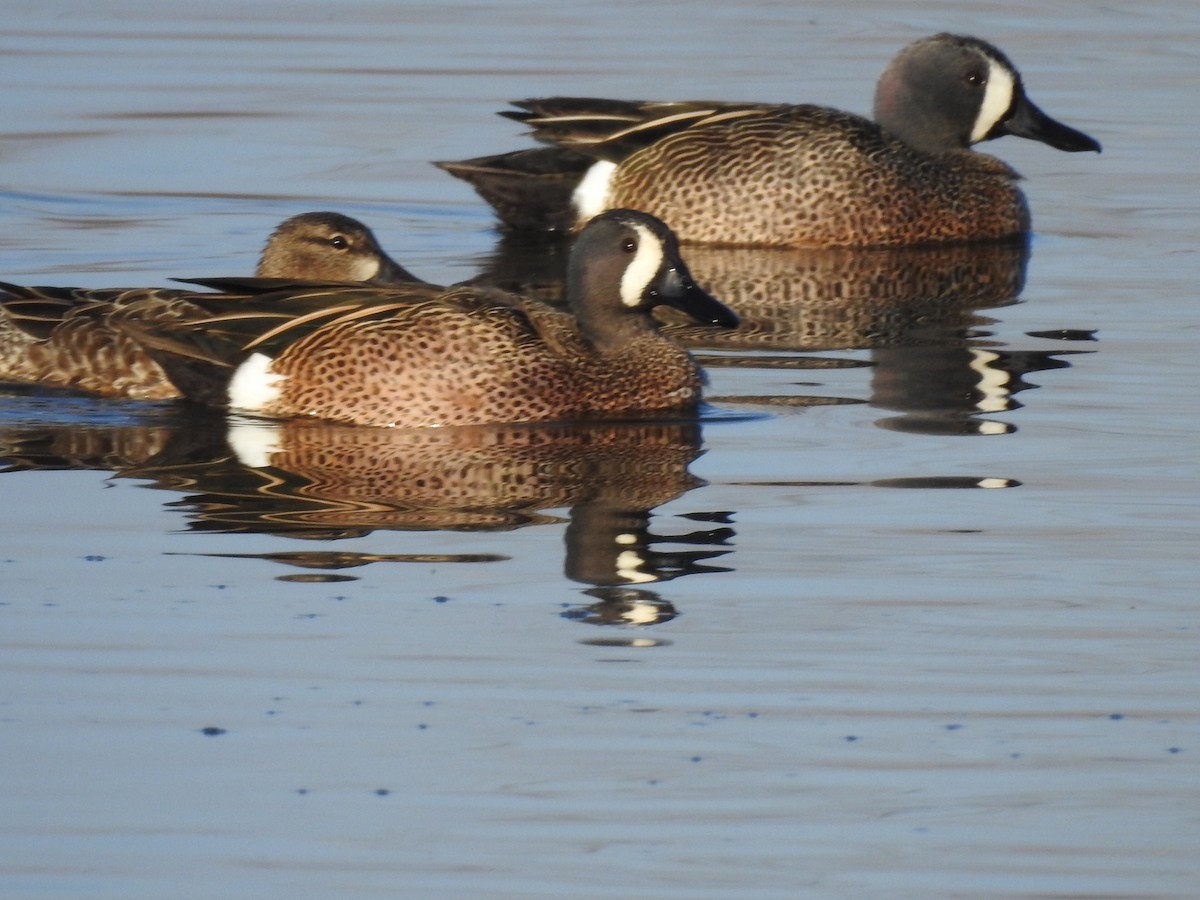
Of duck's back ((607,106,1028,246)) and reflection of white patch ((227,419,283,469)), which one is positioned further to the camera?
duck's back ((607,106,1028,246))

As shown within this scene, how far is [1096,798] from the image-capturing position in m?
5.65

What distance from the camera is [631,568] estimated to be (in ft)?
24.0

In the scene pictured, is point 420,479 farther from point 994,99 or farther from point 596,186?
point 994,99

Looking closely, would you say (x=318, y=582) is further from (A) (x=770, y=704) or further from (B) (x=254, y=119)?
(B) (x=254, y=119)

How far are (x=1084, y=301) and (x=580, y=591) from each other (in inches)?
214

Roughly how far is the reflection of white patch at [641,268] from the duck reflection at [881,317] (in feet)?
1.66

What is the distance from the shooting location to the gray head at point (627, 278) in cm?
945

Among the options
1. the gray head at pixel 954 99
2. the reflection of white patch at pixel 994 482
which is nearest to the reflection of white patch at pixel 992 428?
the reflection of white patch at pixel 994 482

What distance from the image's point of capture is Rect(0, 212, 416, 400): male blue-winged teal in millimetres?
9703

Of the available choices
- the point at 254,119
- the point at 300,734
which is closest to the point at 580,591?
the point at 300,734

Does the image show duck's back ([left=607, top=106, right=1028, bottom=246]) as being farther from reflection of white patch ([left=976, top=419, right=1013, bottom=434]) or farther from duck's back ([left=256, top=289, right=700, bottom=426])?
reflection of white patch ([left=976, top=419, right=1013, bottom=434])

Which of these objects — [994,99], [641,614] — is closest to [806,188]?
[994,99]

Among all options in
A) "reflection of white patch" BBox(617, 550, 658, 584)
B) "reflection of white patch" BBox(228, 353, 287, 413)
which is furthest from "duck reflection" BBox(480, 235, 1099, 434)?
"reflection of white patch" BBox(617, 550, 658, 584)

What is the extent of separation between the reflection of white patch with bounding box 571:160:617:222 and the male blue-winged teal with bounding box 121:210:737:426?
4.47 meters
